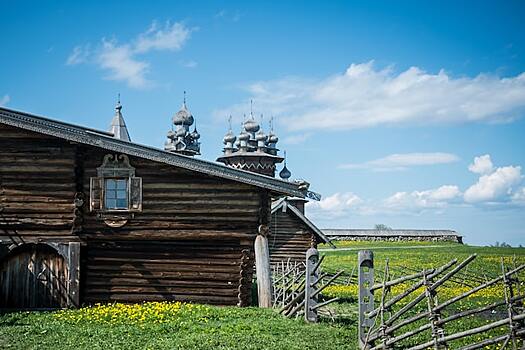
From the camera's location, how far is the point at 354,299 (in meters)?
22.7

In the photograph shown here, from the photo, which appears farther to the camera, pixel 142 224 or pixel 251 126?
pixel 251 126

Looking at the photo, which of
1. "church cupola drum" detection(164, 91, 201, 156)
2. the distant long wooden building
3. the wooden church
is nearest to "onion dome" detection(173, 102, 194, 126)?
"church cupola drum" detection(164, 91, 201, 156)

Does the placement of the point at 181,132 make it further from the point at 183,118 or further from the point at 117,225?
the point at 117,225

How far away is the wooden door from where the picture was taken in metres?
19.7

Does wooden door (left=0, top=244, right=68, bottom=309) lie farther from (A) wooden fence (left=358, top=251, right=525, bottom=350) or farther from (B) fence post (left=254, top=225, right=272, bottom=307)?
(A) wooden fence (left=358, top=251, right=525, bottom=350)

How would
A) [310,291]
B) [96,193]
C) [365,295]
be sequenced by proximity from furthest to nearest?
1. [96,193]
2. [310,291]
3. [365,295]

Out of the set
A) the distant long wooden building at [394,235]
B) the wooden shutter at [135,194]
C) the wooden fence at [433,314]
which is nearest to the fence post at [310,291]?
the wooden fence at [433,314]

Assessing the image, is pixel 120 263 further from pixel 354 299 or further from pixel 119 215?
pixel 354 299

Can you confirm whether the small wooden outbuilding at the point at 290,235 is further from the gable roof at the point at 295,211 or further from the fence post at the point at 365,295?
the fence post at the point at 365,295

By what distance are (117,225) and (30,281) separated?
3.17 metres

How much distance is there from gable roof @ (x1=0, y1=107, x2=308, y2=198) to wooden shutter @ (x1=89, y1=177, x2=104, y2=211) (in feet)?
3.69

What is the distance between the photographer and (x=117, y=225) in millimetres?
19734

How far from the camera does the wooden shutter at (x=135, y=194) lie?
19.7m

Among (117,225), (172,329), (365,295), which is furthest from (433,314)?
(117,225)
